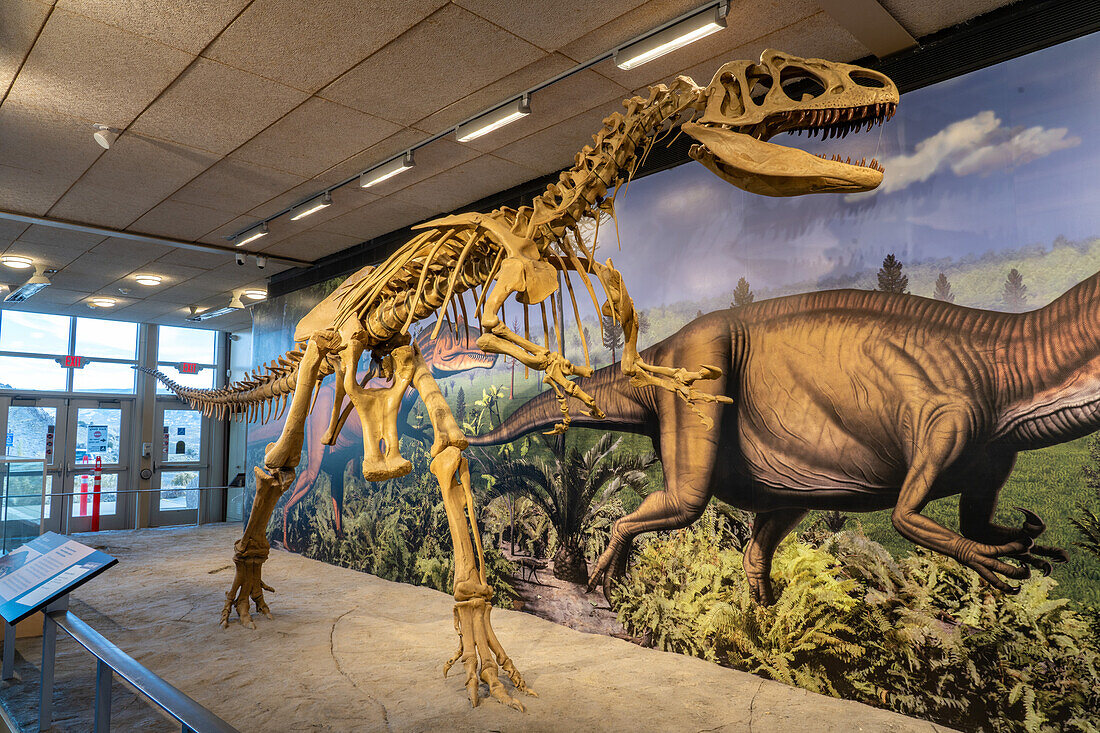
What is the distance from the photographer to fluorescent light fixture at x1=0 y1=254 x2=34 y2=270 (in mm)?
7777

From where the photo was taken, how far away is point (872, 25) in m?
3.42

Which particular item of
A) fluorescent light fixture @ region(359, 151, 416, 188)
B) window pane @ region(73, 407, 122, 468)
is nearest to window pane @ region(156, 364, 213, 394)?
window pane @ region(73, 407, 122, 468)

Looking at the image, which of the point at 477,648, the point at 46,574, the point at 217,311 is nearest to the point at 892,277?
the point at 477,648

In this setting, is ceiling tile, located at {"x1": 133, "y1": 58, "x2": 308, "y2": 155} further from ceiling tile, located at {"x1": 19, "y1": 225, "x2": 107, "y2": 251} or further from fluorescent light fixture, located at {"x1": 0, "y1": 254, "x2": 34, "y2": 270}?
fluorescent light fixture, located at {"x1": 0, "y1": 254, "x2": 34, "y2": 270}

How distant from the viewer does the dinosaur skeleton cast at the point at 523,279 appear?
2.33 meters

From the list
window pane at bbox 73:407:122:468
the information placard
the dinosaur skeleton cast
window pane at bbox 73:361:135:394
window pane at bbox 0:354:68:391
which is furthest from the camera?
window pane at bbox 73:361:135:394

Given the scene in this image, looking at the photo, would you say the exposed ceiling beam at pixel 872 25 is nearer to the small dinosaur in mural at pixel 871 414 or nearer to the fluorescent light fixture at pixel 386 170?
the small dinosaur in mural at pixel 871 414

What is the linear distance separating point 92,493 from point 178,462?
150 cm

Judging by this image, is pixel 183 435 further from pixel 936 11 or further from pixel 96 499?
pixel 936 11

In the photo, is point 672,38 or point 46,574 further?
point 672,38

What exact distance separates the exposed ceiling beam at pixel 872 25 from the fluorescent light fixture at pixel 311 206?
4.12 meters

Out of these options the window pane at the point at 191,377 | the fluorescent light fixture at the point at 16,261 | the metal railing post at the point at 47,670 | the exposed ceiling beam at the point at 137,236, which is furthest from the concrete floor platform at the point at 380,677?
the window pane at the point at 191,377

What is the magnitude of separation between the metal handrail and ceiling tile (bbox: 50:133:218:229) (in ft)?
11.8

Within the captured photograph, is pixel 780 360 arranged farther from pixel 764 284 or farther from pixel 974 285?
pixel 974 285
